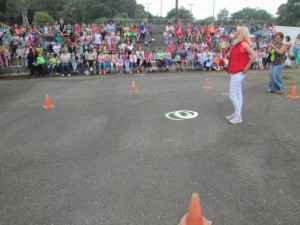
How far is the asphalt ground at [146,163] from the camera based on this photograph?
349 centimetres

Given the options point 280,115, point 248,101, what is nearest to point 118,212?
point 280,115

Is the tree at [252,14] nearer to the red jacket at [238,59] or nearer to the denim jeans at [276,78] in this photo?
the denim jeans at [276,78]

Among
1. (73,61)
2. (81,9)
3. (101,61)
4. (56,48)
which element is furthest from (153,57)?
(81,9)

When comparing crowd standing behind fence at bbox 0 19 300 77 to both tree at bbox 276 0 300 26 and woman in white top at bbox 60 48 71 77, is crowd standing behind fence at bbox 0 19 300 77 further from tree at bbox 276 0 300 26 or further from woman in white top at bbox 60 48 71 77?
tree at bbox 276 0 300 26

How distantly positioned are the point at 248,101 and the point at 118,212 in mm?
6515

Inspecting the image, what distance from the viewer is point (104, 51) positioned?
1642cm

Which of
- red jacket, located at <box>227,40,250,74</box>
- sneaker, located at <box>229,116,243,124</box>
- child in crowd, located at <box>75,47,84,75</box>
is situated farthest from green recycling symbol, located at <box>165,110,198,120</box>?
child in crowd, located at <box>75,47,84,75</box>

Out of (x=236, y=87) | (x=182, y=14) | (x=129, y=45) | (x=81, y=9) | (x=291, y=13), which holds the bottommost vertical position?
(x=236, y=87)

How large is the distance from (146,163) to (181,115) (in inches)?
114

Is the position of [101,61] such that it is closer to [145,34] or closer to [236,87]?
[145,34]

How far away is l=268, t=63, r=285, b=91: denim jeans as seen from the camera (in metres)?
9.19

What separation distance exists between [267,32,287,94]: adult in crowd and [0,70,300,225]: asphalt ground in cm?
101

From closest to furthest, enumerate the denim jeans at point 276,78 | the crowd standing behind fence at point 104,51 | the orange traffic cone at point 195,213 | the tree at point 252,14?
the orange traffic cone at point 195,213
the denim jeans at point 276,78
the crowd standing behind fence at point 104,51
the tree at point 252,14

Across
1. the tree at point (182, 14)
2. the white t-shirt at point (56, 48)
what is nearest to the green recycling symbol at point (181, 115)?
the white t-shirt at point (56, 48)
